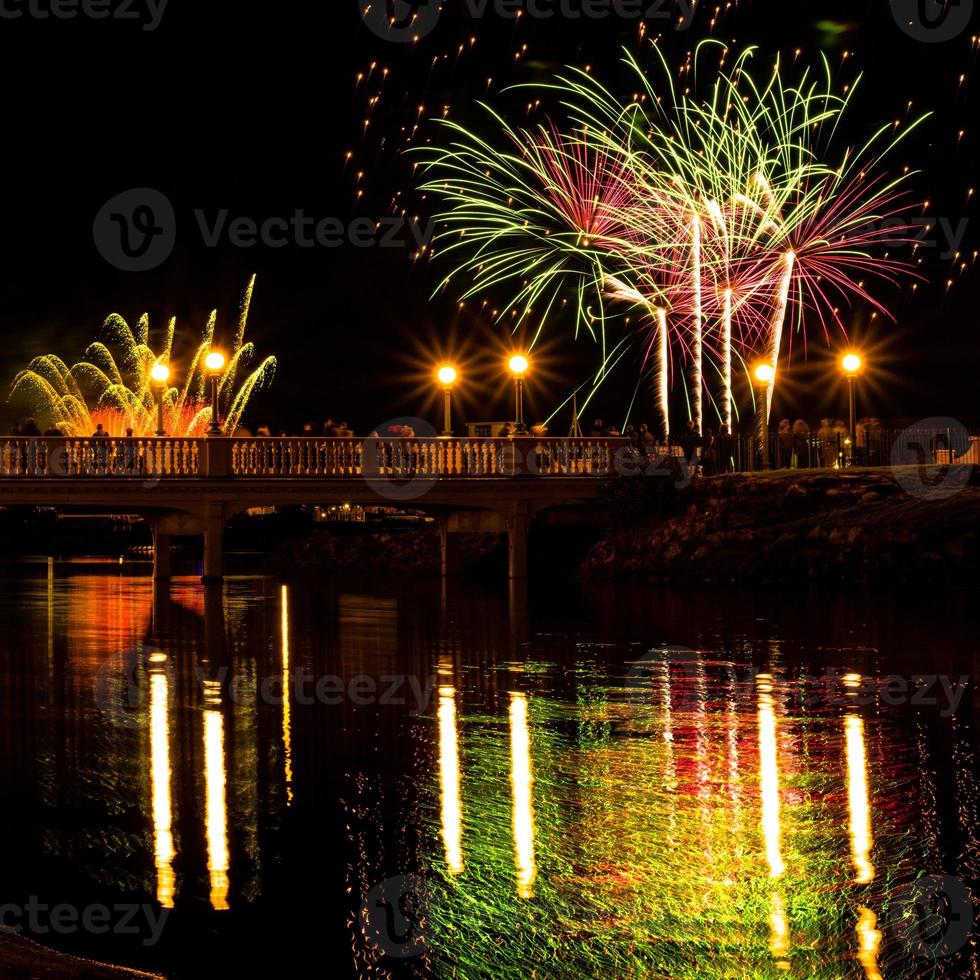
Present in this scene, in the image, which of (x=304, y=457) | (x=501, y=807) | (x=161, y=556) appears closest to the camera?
(x=501, y=807)

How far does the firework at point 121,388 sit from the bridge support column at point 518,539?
567 inches

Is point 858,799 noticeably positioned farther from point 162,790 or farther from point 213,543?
point 213,543

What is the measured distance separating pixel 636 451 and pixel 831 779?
23974 millimetres

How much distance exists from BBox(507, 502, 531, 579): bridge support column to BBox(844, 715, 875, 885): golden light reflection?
1991cm

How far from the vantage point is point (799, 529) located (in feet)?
102

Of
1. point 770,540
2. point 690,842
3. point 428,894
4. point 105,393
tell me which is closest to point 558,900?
point 428,894

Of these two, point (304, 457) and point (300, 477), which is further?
point (304, 457)

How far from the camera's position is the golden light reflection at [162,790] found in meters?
7.85

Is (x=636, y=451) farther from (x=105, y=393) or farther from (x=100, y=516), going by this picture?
(x=100, y=516)

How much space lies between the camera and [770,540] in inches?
1234

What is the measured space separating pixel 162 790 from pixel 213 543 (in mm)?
21547

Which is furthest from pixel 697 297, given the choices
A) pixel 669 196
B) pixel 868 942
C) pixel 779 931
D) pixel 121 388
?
pixel 868 942

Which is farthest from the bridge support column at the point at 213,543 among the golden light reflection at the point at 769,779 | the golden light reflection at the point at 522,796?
the golden light reflection at the point at 769,779

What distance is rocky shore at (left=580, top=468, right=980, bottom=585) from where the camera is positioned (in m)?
28.4
